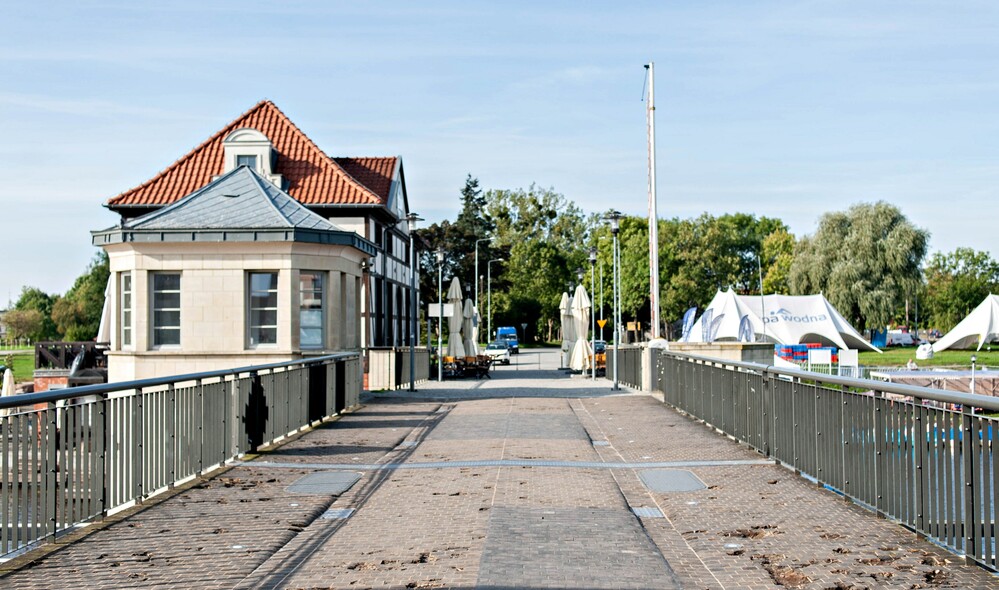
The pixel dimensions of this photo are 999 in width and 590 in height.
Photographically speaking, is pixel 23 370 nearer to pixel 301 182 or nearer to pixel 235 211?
pixel 301 182

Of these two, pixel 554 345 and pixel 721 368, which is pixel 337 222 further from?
pixel 554 345

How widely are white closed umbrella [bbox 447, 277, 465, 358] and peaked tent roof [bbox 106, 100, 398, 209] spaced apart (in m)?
4.38

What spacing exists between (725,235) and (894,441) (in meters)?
98.1

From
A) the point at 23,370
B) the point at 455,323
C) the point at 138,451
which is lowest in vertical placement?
the point at 23,370

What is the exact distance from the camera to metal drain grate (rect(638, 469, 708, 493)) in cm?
1005

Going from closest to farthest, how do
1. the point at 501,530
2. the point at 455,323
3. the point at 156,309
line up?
the point at 501,530 → the point at 156,309 → the point at 455,323

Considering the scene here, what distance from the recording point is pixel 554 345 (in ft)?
355

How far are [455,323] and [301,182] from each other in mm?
8056

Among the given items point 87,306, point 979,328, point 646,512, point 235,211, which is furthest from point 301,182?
point 87,306

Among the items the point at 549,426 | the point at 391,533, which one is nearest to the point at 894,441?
the point at 391,533

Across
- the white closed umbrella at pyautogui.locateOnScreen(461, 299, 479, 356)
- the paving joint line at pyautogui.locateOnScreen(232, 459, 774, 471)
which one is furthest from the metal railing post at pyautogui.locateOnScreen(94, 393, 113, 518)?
the white closed umbrella at pyautogui.locateOnScreen(461, 299, 479, 356)

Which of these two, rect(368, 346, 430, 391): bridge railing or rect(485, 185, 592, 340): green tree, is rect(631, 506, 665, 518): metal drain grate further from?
rect(485, 185, 592, 340): green tree

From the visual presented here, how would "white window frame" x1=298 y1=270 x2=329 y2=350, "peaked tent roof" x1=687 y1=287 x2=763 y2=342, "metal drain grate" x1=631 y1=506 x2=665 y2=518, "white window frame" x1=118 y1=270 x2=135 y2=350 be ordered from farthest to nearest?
1. "peaked tent roof" x1=687 y1=287 x2=763 y2=342
2. "white window frame" x1=298 y1=270 x2=329 y2=350
3. "white window frame" x1=118 y1=270 x2=135 y2=350
4. "metal drain grate" x1=631 y1=506 x2=665 y2=518

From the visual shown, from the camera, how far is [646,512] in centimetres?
873
